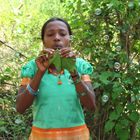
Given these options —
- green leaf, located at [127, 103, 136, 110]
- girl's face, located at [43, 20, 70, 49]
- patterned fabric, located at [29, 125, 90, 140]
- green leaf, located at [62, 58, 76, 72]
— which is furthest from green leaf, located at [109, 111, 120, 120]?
green leaf, located at [62, 58, 76, 72]

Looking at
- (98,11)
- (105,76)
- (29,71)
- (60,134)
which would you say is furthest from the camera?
(98,11)

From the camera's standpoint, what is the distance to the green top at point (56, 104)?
1836mm

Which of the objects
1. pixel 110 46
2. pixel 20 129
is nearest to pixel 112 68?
pixel 110 46

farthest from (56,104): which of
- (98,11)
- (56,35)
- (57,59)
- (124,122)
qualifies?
(98,11)

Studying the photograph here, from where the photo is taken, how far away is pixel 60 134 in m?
1.82

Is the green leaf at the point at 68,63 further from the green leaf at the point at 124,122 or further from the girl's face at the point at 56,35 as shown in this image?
the green leaf at the point at 124,122

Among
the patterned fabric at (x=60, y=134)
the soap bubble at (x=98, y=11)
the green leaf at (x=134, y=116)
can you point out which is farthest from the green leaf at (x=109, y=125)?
the soap bubble at (x=98, y=11)

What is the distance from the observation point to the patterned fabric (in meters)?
1.82

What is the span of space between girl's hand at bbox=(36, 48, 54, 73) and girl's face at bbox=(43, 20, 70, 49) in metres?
0.14

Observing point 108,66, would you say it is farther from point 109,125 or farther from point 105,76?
point 109,125

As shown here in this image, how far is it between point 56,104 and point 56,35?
375 millimetres

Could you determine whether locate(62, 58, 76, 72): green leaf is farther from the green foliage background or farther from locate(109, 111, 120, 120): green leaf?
locate(109, 111, 120, 120): green leaf

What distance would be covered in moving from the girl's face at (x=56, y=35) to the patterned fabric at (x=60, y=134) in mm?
435

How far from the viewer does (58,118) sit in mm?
1834
